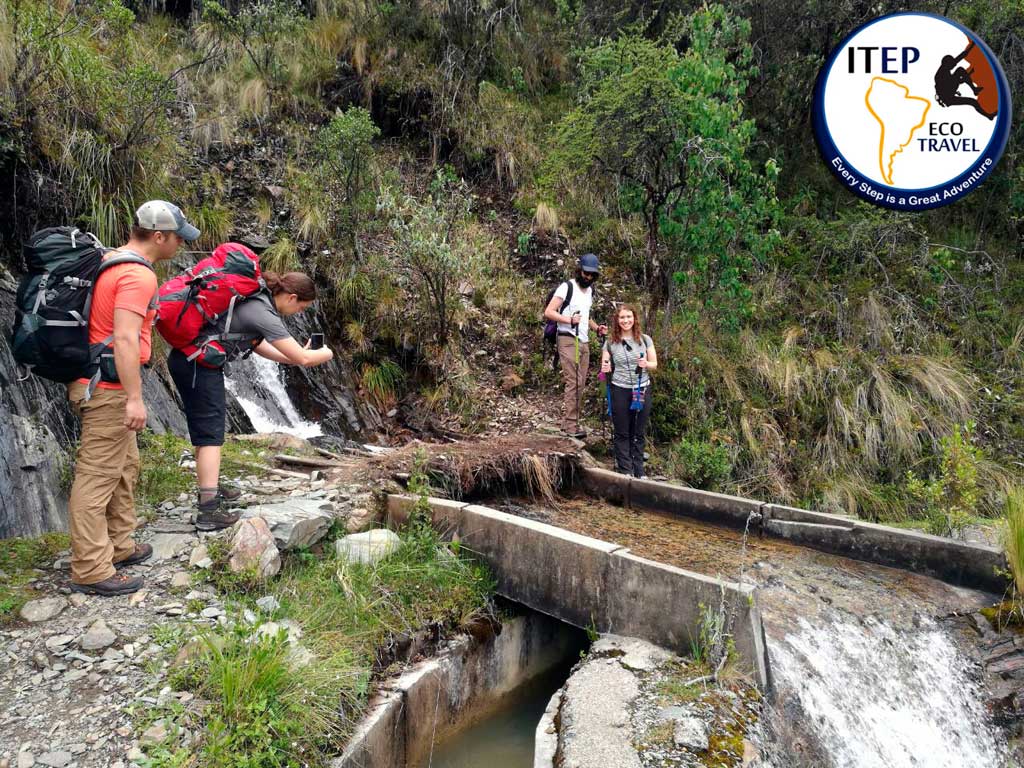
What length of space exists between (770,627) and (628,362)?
2.90 meters

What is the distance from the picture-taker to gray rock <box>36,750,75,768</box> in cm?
280

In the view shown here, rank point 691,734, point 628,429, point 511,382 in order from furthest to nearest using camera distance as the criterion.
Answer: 1. point 511,382
2. point 628,429
3. point 691,734

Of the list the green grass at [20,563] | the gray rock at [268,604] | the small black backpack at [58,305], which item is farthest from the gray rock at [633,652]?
the small black backpack at [58,305]

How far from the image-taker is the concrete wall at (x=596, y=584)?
13.1 ft

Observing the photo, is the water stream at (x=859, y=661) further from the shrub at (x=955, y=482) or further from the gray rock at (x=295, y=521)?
the gray rock at (x=295, y=521)

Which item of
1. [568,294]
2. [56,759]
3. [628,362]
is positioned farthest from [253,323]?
[568,294]

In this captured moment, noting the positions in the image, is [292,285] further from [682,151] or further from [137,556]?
[682,151]

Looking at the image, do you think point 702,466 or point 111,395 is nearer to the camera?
point 111,395

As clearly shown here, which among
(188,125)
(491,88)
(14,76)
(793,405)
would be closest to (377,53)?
(491,88)

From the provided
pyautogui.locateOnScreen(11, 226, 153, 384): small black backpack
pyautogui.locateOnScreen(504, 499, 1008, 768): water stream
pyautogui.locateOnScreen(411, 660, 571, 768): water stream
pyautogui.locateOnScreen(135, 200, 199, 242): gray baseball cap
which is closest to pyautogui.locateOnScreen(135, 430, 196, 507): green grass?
pyautogui.locateOnScreen(11, 226, 153, 384): small black backpack

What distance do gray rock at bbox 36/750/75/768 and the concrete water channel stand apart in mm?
1267

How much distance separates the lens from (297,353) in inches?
175

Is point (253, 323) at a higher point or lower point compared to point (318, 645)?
higher

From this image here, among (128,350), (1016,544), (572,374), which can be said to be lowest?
(1016,544)
